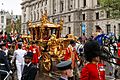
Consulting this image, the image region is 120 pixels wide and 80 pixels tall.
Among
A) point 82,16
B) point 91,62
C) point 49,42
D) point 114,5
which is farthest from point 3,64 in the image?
point 82,16

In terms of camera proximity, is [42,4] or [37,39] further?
[42,4]

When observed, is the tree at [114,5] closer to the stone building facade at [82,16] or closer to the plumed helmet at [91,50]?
the stone building facade at [82,16]

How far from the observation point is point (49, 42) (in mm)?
17891

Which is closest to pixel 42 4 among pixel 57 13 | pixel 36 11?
pixel 36 11

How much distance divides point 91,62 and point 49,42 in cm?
1218

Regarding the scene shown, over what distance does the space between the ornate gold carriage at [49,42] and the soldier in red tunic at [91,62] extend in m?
11.5

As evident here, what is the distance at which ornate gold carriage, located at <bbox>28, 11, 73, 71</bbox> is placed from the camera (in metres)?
17.7

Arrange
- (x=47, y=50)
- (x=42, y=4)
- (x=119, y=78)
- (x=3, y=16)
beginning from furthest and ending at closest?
(x=3, y=16), (x=42, y=4), (x=47, y=50), (x=119, y=78)

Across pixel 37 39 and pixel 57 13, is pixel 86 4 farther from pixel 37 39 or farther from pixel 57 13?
pixel 37 39

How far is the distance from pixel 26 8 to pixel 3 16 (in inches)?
1849

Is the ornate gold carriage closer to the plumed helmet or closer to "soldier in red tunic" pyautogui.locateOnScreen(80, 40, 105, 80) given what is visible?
"soldier in red tunic" pyautogui.locateOnScreen(80, 40, 105, 80)

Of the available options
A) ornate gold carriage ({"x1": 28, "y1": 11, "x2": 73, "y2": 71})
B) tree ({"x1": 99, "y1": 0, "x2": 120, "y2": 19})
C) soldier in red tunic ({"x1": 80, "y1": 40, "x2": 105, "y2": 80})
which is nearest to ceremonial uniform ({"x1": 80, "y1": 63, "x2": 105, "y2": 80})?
soldier in red tunic ({"x1": 80, "y1": 40, "x2": 105, "y2": 80})

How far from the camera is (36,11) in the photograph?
101 m

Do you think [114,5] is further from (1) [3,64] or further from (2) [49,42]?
(1) [3,64]
